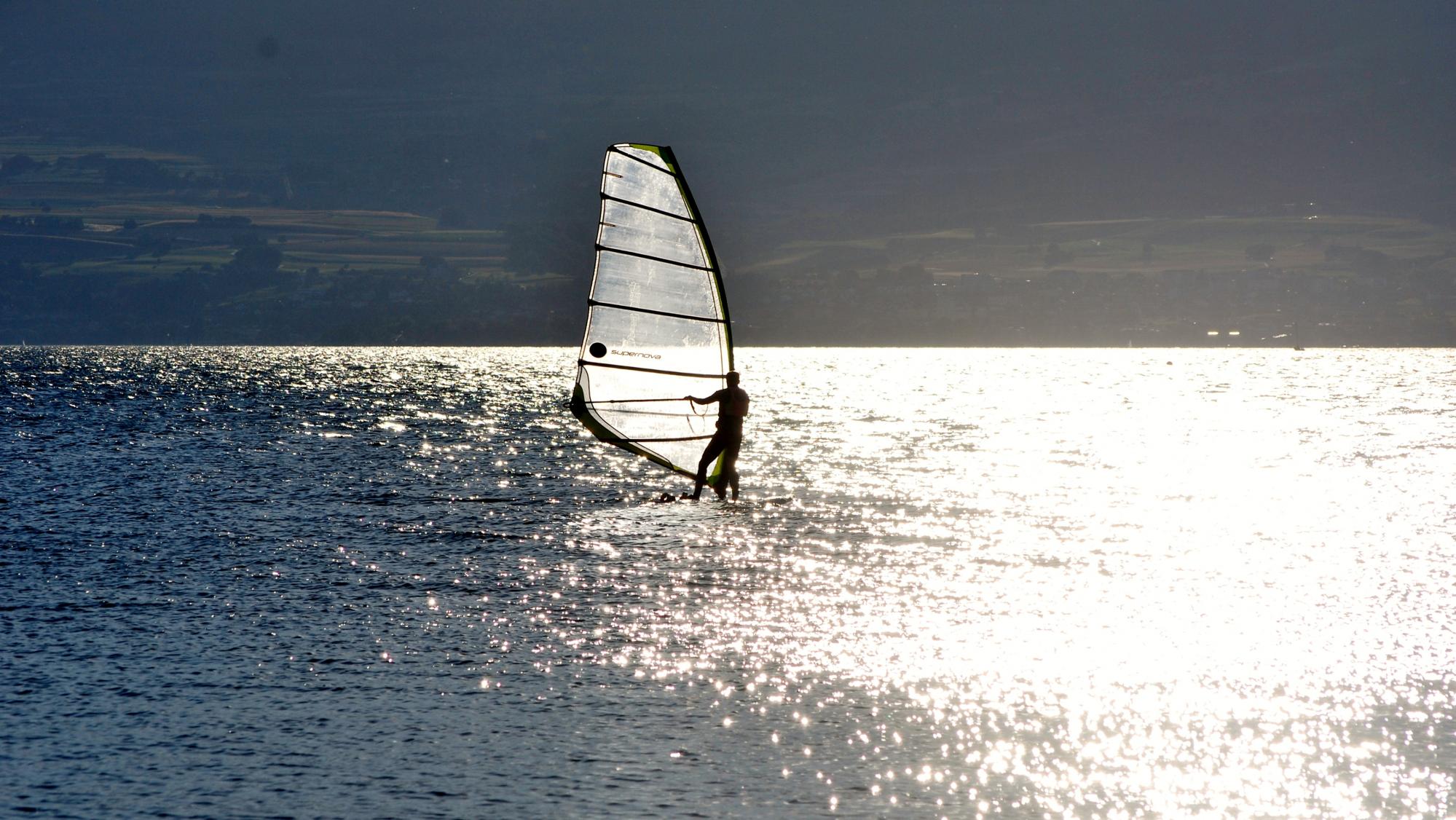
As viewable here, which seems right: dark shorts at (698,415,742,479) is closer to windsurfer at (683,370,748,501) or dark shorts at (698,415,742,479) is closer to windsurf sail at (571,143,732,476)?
windsurfer at (683,370,748,501)

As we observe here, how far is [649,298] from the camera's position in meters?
23.8

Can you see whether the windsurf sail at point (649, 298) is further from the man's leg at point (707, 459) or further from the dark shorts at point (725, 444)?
the dark shorts at point (725, 444)

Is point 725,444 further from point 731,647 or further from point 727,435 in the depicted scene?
point 731,647

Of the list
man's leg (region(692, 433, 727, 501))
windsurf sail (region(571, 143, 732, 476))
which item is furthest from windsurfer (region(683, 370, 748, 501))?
windsurf sail (region(571, 143, 732, 476))

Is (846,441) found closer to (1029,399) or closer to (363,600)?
(363,600)

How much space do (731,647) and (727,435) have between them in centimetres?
1158

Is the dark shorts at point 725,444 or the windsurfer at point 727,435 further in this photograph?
the dark shorts at point 725,444

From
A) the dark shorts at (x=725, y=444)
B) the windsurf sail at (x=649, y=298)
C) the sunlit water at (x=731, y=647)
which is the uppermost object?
the windsurf sail at (x=649, y=298)

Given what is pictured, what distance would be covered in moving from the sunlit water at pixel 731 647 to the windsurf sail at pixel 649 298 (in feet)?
8.57

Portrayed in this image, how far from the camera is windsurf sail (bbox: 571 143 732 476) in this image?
2358 centimetres

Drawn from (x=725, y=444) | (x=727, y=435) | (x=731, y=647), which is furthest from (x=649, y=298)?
(x=731, y=647)

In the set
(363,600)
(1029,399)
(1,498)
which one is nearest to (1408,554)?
(363,600)

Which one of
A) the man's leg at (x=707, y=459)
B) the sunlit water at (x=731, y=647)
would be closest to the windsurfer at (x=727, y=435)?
the man's leg at (x=707, y=459)

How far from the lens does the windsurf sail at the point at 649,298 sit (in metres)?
23.6
